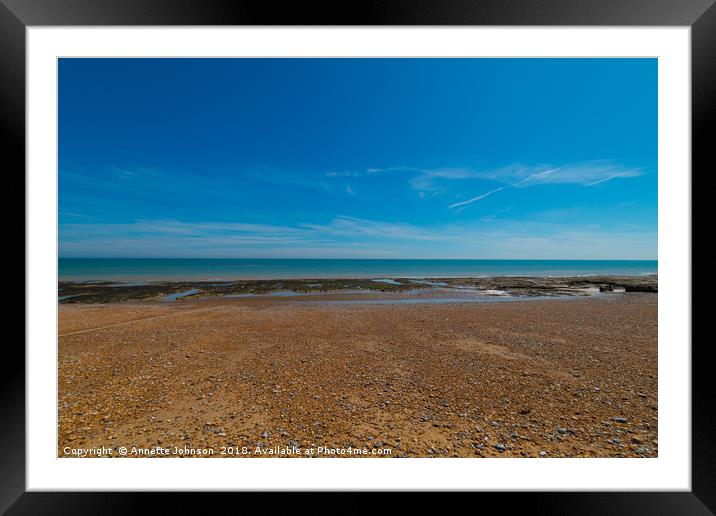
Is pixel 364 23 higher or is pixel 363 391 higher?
pixel 364 23

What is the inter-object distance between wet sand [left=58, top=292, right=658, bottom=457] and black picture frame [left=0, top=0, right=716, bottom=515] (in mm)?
549

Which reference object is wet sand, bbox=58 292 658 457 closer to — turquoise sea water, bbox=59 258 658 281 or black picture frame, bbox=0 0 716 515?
black picture frame, bbox=0 0 716 515

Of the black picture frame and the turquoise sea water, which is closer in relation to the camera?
the black picture frame

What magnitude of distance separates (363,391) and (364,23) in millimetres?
3122

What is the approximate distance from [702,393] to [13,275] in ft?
13.2

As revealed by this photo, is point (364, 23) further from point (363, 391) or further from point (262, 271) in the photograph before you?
point (262, 271)

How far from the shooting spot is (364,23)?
1433 millimetres

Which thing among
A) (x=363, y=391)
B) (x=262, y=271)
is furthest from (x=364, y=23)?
(x=262, y=271)

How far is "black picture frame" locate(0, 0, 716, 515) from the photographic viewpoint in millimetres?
1366

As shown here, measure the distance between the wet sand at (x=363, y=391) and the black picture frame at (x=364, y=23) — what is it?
55 cm

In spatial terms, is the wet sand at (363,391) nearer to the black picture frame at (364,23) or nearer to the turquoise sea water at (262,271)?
the black picture frame at (364,23)

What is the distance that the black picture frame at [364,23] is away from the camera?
137 cm

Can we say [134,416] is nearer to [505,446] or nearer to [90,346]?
[90,346]

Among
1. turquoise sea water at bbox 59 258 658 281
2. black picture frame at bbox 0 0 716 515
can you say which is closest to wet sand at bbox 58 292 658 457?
black picture frame at bbox 0 0 716 515
